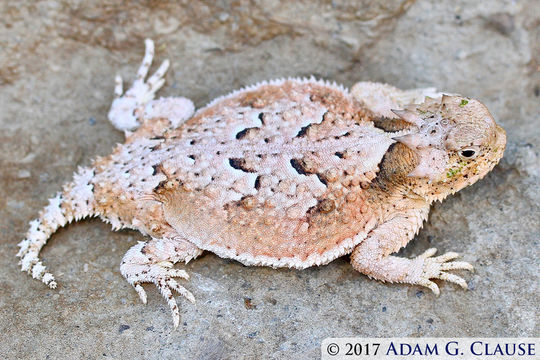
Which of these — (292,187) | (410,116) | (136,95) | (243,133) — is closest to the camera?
(292,187)

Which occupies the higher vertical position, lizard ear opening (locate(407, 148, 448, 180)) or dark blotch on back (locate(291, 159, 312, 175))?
lizard ear opening (locate(407, 148, 448, 180))

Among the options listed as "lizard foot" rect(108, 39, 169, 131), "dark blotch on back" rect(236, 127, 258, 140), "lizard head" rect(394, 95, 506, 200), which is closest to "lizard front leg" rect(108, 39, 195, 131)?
"lizard foot" rect(108, 39, 169, 131)

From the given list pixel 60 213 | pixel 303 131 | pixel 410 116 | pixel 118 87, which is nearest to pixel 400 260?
pixel 410 116

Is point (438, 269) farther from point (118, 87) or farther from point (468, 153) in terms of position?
point (118, 87)

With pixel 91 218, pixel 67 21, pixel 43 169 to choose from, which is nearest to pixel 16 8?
pixel 67 21

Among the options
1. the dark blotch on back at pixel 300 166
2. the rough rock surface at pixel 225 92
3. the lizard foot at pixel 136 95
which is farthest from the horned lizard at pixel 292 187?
the lizard foot at pixel 136 95

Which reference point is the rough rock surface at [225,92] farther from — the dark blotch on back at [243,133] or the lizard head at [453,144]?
the dark blotch on back at [243,133]

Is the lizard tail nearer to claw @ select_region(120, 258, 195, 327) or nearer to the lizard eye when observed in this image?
claw @ select_region(120, 258, 195, 327)
